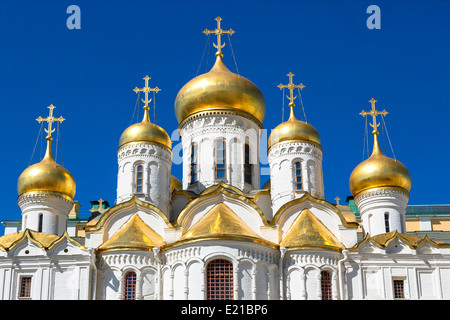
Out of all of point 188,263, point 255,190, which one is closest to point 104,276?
point 188,263

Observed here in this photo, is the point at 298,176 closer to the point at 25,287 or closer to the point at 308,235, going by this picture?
the point at 308,235

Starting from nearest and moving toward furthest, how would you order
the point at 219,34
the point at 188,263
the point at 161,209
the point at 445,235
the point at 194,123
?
the point at 188,263 < the point at 161,209 < the point at 194,123 < the point at 219,34 < the point at 445,235

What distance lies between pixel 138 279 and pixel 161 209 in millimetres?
A: 4164

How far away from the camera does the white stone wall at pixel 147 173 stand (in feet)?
94.8

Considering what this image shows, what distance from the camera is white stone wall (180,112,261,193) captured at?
30078 mm

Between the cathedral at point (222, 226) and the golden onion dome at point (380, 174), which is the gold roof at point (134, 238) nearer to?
the cathedral at point (222, 226)

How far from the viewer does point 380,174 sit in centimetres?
2897

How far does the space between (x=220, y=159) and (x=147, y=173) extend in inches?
122

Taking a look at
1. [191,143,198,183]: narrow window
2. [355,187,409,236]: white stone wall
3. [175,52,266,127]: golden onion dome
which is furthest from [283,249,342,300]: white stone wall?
[175,52,266,127]: golden onion dome

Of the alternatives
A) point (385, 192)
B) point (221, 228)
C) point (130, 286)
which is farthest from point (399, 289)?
point (130, 286)

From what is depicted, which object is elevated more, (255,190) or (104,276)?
(255,190)

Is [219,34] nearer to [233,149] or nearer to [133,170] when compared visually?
[233,149]

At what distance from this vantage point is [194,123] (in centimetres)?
3106

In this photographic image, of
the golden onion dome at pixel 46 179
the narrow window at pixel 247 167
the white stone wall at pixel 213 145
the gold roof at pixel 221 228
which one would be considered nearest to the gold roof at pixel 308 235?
the gold roof at pixel 221 228
